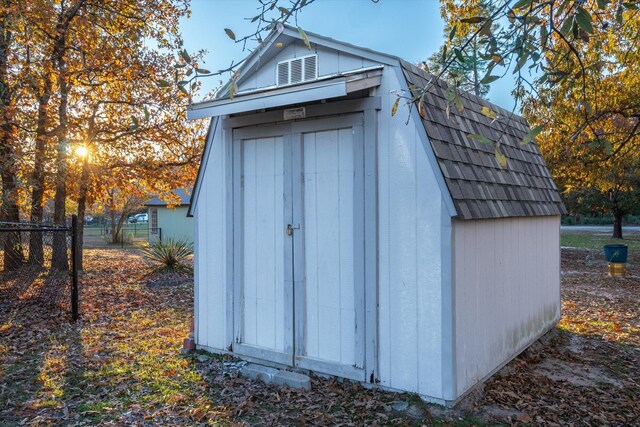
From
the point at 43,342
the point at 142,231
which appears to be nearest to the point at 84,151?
the point at 43,342

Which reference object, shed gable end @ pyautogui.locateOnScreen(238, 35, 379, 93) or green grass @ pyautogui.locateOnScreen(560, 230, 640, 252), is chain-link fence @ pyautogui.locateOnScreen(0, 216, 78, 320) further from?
green grass @ pyautogui.locateOnScreen(560, 230, 640, 252)

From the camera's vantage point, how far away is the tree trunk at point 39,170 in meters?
10.0

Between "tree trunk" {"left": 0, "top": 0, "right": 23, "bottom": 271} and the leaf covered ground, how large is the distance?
3.22 m

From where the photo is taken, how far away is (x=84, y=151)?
11312mm

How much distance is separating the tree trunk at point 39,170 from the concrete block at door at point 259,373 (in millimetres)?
7636

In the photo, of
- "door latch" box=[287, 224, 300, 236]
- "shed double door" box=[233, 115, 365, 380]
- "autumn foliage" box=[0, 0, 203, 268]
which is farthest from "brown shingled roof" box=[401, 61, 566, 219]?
"autumn foliage" box=[0, 0, 203, 268]

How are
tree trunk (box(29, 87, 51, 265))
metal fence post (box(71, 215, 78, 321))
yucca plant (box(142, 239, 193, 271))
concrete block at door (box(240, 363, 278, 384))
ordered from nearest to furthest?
concrete block at door (box(240, 363, 278, 384)) → metal fence post (box(71, 215, 78, 321)) → tree trunk (box(29, 87, 51, 265)) → yucca plant (box(142, 239, 193, 271))

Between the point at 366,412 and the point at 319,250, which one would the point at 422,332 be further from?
the point at 319,250

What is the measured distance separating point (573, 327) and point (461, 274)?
4.08 metres

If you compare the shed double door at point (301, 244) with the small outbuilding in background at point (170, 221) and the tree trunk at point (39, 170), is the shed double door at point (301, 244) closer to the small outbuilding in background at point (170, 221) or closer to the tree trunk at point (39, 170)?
the tree trunk at point (39, 170)

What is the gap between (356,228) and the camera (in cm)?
411

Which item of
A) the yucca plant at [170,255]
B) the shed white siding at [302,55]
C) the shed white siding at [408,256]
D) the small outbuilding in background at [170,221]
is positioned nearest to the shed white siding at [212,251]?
the shed white siding at [302,55]

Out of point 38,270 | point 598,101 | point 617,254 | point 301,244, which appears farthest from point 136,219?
point 301,244

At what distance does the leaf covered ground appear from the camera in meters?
3.67
